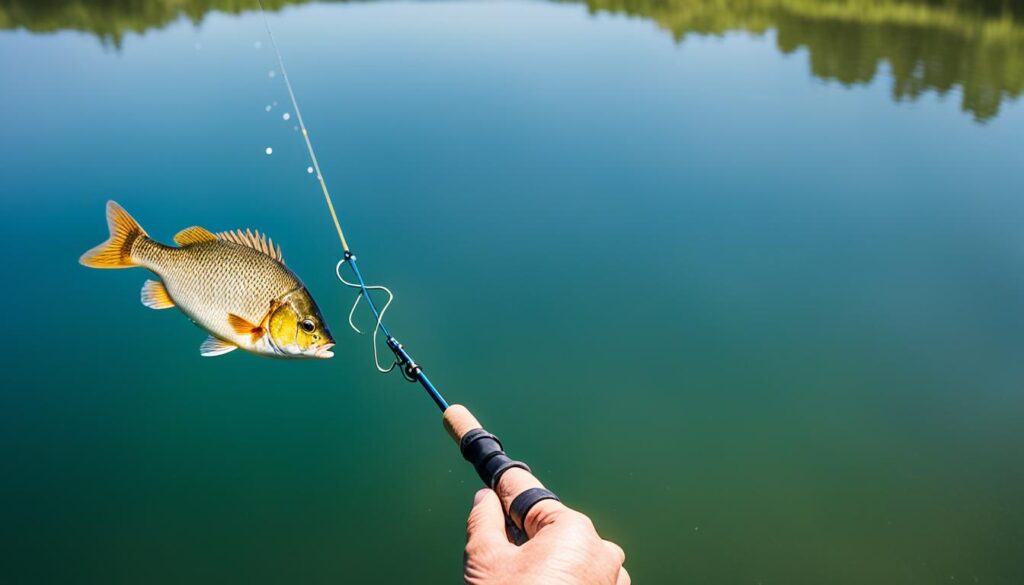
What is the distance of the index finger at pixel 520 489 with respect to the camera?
1073mm

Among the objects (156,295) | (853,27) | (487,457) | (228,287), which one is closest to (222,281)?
(228,287)

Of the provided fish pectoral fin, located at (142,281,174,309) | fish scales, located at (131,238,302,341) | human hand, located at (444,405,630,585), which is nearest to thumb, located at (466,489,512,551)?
human hand, located at (444,405,630,585)

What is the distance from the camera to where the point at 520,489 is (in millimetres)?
1145

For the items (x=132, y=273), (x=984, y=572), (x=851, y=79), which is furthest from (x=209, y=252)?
(x=851, y=79)

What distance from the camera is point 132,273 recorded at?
307 cm

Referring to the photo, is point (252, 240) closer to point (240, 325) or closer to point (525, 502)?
point (240, 325)

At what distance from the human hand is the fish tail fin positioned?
2.12 feet

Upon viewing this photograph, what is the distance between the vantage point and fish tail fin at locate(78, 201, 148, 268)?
1.08 m

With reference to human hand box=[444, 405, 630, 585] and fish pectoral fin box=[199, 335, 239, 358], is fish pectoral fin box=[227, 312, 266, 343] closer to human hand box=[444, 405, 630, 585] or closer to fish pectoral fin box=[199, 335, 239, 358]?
fish pectoral fin box=[199, 335, 239, 358]

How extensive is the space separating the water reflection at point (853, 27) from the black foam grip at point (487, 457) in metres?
6.92

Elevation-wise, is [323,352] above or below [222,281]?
below

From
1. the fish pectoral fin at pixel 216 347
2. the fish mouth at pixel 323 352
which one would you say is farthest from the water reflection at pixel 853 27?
the fish pectoral fin at pixel 216 347

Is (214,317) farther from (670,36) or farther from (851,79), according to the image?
(670,36)

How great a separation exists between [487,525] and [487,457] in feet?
0.46
